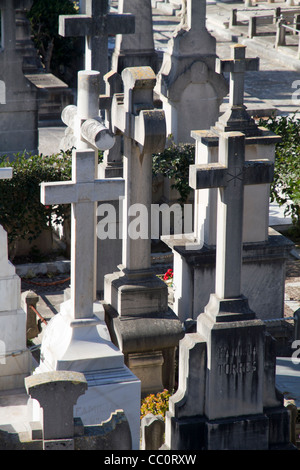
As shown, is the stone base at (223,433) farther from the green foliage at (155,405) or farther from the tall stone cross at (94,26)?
the tall stone cross at (94,26)

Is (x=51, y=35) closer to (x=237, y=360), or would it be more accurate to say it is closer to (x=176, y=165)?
(x=176, y=165)

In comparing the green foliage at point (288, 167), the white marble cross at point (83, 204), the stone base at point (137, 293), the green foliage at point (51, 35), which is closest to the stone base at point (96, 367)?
the white marble cross at point (83, 204)

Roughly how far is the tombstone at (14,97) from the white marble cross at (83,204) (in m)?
7.65

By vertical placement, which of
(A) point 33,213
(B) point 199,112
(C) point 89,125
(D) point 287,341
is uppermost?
(C) point 89,125

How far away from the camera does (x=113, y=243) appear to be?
1258 cm

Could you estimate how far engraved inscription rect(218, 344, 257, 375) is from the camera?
27.2 ft

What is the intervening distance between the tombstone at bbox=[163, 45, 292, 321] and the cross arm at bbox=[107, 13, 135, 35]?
190 cm

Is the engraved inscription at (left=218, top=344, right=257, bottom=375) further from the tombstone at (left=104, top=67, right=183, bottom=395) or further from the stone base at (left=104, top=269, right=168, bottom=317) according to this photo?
the stone base at (left=104, top=269, right=168, bottom=317)

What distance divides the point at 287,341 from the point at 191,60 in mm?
5344

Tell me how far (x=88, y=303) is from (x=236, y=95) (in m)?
3.15

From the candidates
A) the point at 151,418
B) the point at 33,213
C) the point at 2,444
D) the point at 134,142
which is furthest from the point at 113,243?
the point at 2,444

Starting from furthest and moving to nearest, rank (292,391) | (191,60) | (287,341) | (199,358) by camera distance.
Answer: (191,60) < (287,341) < (292,391) < (199,358)

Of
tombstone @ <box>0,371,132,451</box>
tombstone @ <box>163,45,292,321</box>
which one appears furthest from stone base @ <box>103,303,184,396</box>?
tombstone @ <box>0,371,132,451</box>
